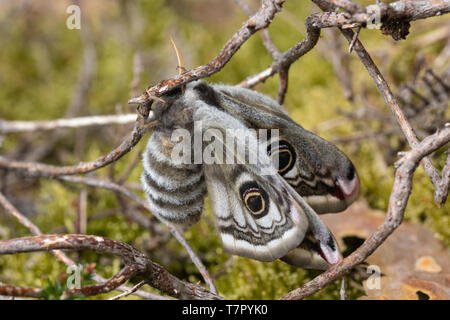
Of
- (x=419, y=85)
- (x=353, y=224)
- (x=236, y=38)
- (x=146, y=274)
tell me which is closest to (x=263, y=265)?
(x=353, y=224)

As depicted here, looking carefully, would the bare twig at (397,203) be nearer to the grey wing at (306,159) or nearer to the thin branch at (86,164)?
the grey wing at (306,159)

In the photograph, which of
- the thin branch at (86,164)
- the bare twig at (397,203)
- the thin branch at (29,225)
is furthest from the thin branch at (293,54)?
the thin branch at (29,225)

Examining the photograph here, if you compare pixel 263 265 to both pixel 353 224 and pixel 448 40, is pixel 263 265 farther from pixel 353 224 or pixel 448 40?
pixel 448 40

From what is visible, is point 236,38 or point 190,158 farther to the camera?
point 190,158

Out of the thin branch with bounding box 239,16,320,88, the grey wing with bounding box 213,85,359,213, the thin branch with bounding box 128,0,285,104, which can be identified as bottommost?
the grey wing with bounding box 213,85,359,213

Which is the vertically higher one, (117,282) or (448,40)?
(448,40)

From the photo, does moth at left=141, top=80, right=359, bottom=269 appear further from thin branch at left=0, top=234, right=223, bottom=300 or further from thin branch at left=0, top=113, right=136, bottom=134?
thin branch at left=0, top=113, right=136, bottom=134

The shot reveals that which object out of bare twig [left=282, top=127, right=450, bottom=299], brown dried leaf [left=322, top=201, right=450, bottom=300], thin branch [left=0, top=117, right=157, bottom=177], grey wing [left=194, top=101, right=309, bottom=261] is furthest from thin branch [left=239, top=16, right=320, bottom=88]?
brown dried leaf [left=322, top=201, right=450, bottom=300]
